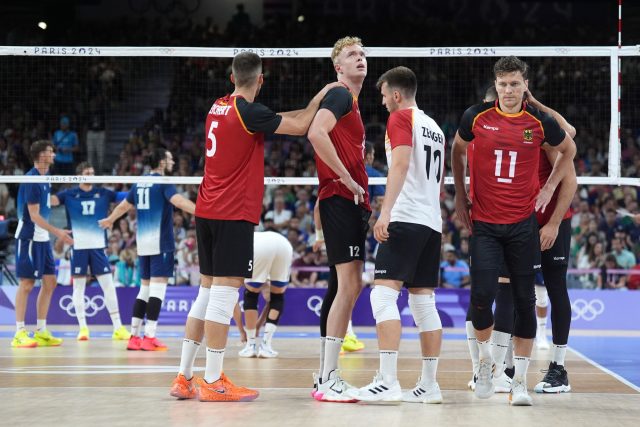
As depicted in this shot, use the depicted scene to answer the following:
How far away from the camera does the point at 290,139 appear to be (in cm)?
1803

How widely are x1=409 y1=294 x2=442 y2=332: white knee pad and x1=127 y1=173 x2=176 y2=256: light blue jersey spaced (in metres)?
5.07

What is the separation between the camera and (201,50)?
9.89m

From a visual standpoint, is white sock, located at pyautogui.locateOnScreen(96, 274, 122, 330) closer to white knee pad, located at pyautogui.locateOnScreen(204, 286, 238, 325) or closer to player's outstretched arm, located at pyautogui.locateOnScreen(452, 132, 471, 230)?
white knee pad, located at pyautogui.locateOnScreen(204, 286, 238, 325)

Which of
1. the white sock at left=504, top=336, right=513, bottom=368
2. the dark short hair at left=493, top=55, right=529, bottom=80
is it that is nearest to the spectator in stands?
the white sock at left=504, top=336, right=513, bottom=368

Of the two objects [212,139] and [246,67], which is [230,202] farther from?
[246,67]

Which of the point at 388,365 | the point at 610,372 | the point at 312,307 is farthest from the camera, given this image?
the point at 312,307

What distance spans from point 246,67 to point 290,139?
11.6 m

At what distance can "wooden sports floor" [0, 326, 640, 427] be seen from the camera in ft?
17.5

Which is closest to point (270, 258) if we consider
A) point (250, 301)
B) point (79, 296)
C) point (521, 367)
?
point (250, 301)

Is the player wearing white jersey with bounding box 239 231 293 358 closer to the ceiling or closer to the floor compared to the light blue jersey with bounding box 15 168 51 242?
closer to the floor

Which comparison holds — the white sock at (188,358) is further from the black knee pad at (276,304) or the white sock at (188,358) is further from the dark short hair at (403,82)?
the black knee pad at (276,304)

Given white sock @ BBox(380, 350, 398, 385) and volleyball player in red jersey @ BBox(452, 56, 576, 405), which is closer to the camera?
white sock @ BBox(380, 350, 398, 385)

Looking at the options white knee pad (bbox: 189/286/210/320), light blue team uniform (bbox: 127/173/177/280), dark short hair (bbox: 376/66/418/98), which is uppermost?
dark short hair (bbox: 376/66/418/98)

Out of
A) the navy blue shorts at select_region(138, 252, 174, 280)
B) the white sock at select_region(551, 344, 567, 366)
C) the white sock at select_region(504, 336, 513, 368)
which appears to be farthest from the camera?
the navy blue shorts at select_region(138, 252, 174, 280)
